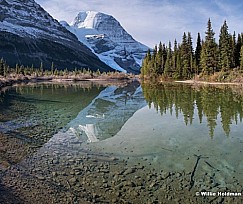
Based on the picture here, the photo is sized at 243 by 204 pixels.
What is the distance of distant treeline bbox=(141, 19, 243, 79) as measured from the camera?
208ft

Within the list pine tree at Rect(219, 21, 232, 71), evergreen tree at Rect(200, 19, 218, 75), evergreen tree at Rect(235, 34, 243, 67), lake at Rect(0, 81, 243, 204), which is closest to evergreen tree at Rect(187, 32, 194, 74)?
evergreen tree at Rect(200, 19, 218, 75)

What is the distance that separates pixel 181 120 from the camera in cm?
2094

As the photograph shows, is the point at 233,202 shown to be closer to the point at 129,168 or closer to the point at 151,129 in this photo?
the point at 129,168

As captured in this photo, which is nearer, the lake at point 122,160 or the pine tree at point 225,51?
the lake at point 122,160

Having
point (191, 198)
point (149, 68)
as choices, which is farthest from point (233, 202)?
point (149, 68)

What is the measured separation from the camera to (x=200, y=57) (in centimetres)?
7256

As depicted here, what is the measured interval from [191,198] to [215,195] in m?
0.77

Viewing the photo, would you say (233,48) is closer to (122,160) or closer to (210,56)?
(210,56)

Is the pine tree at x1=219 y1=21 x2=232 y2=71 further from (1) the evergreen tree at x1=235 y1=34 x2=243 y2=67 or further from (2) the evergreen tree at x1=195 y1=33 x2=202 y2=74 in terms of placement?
(2) the evergreen tree at x1=195 y1=33 x2=202 y2=74

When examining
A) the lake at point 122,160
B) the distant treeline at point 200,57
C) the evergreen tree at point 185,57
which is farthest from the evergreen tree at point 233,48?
the lake at point 122,160

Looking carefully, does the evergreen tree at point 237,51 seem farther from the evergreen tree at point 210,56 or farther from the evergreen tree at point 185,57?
the evergreen tree at point 185,57

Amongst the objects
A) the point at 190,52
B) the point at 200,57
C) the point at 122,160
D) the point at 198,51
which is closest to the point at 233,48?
the point at 200,57

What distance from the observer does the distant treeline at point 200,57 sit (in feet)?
208

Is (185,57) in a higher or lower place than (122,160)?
higher
